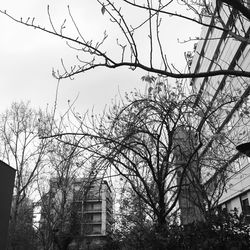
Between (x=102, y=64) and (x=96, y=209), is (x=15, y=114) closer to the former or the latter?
(x=102, y=64)

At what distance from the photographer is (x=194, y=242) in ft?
16.9

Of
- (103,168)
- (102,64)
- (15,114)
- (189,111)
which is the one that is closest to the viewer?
(102,64)

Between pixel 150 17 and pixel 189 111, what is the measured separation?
3.96 meters

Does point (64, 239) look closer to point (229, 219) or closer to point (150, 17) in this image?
point (229, 219)

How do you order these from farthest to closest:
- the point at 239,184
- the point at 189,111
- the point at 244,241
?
the point at 239,184 → the point at 189,111 → the point at 244,241

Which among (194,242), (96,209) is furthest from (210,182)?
(96,209)

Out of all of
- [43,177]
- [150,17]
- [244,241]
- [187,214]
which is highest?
[43,177]

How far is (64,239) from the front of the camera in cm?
2039

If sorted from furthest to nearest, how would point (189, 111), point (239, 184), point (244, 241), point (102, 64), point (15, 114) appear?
point (239, 184)
point (15, 114)
point (189, 111)
point (244, 241)
point (102, 64)

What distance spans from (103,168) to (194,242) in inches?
101

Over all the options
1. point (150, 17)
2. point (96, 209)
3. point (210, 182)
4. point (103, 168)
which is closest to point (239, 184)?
point (210, 182)

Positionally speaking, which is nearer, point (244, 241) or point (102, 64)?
point (102, 64)

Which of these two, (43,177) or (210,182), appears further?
(43,177)

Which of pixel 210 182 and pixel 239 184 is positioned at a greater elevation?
pixel 239 184
